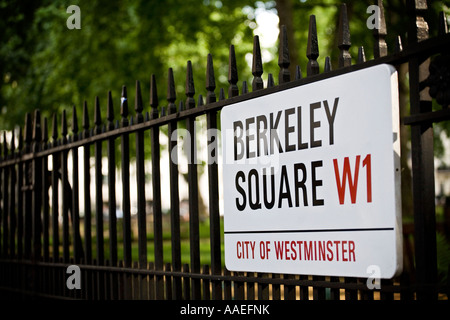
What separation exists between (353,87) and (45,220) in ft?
13.2

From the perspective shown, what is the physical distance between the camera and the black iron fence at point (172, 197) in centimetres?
293

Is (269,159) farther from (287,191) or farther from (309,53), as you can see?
(309,53)

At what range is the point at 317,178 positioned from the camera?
3.38 meters

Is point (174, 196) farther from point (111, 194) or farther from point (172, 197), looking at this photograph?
point (111, 194)

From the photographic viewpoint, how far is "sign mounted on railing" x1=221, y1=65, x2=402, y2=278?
9.90 feet

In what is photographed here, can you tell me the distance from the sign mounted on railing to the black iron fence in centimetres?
9

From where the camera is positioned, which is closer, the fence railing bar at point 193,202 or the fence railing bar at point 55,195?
the fence railing bar at point 193,202

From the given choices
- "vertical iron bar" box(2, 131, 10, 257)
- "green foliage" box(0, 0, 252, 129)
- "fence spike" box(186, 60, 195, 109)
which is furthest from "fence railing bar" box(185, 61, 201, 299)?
"green foliage" box(0, 0, 252, 129)

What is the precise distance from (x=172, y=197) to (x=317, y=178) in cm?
149

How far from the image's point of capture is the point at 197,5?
15.5 metres

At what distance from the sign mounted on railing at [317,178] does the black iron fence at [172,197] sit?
0.09 m

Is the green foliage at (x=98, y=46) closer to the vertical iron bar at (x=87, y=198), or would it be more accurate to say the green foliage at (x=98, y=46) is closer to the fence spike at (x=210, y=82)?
the vertical iron bar at (x=87, y=198)

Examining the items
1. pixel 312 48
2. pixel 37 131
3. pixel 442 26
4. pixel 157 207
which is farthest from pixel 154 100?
pixel 442 26

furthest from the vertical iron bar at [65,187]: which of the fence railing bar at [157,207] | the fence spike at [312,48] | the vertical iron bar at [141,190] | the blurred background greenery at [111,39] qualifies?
the blurred background greenery at [111,39]
